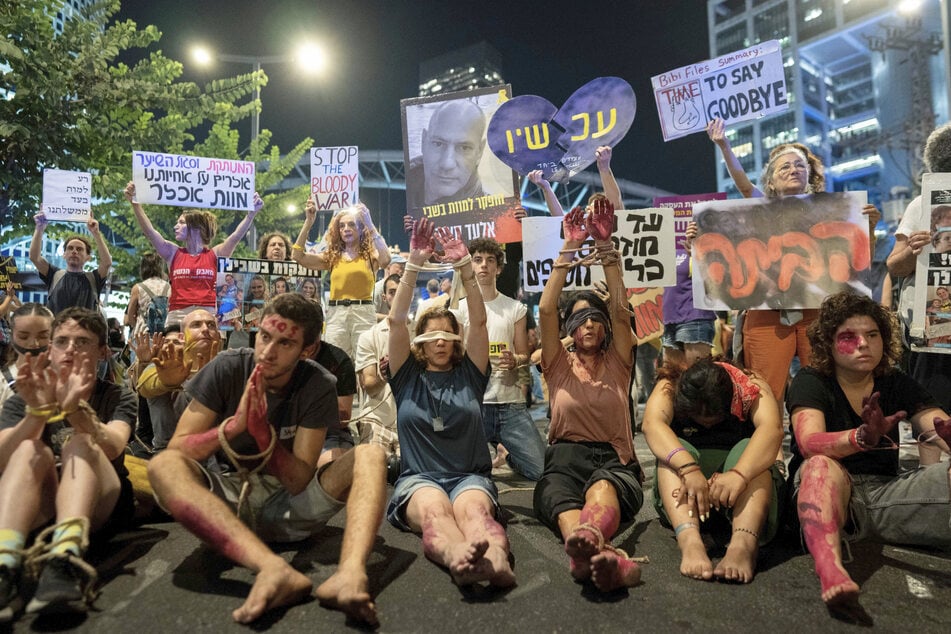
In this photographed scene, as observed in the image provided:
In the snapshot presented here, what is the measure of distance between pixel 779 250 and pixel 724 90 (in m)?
1.93

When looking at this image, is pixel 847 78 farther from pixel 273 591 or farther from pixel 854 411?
pixel 273 591

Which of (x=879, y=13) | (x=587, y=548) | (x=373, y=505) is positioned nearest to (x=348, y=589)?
(x=373, y=505)

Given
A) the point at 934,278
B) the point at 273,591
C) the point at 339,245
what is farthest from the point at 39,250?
the point at 934,278

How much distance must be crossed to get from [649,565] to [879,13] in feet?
241

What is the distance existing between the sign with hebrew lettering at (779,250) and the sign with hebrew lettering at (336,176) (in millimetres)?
4077

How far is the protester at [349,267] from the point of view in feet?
17.9

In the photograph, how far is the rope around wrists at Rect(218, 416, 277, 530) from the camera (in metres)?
2.63

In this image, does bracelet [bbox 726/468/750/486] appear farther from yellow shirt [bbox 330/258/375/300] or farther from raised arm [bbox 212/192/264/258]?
raised arm [bbox 212/192/264/258]

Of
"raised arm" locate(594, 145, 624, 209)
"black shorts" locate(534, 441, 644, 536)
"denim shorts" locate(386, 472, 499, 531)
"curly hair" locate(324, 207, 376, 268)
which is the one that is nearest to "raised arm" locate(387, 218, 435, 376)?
"denim shorts" locate(386, 472, 499, 531)

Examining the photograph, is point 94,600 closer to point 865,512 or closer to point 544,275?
point 865,512

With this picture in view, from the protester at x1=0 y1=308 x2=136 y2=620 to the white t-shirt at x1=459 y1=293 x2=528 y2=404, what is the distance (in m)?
2.40

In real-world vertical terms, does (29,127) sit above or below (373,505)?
above

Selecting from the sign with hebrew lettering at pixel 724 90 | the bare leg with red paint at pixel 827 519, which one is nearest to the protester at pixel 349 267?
the sign with hebrew lettering at pixel 724 90

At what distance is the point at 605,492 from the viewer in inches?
118
